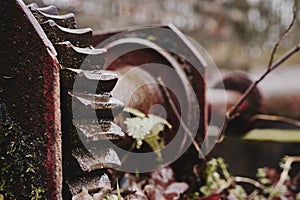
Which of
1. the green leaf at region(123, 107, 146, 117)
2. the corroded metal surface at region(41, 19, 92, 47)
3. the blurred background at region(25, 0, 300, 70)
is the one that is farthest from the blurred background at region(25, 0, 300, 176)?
the corroded metal surface at region(41, 19, 92, 47)

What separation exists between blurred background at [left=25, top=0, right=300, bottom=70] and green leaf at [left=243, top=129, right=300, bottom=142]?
374cm

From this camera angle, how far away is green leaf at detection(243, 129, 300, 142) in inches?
79.1

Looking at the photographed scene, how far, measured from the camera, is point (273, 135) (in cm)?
212

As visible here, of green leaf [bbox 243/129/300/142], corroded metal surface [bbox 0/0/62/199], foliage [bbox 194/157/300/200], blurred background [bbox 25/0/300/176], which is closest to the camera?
corroded metal surface [bbox 0/0/62/199]

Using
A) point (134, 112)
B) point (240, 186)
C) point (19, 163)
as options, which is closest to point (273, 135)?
point (240, 186)

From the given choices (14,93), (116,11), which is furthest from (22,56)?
(116,11)

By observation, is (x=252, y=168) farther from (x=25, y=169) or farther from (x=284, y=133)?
(x=25, y=169)

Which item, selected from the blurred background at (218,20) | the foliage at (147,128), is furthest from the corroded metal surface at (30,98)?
the blurred background at (218,20)

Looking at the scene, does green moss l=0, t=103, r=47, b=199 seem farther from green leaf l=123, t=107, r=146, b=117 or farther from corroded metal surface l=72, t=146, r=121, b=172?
green leaf l=123, t=107, r=146, b=117

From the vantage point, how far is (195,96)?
1439mm

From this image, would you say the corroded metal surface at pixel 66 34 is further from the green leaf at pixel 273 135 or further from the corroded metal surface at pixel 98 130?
the green leaf at pixel 273 135

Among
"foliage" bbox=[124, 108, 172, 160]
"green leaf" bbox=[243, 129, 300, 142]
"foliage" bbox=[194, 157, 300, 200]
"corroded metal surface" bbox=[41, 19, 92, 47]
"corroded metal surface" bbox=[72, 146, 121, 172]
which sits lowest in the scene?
"green leaf" bbox=[243, 129, 300, 142]

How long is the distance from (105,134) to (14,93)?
7.4 inches

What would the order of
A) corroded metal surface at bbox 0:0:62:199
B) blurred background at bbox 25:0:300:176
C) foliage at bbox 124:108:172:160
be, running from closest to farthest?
corroded metal surface at bbox 0:0:62:199 → foliage at bbox 124:108:172:160 → blurred background at bbox 25:0:300:176
